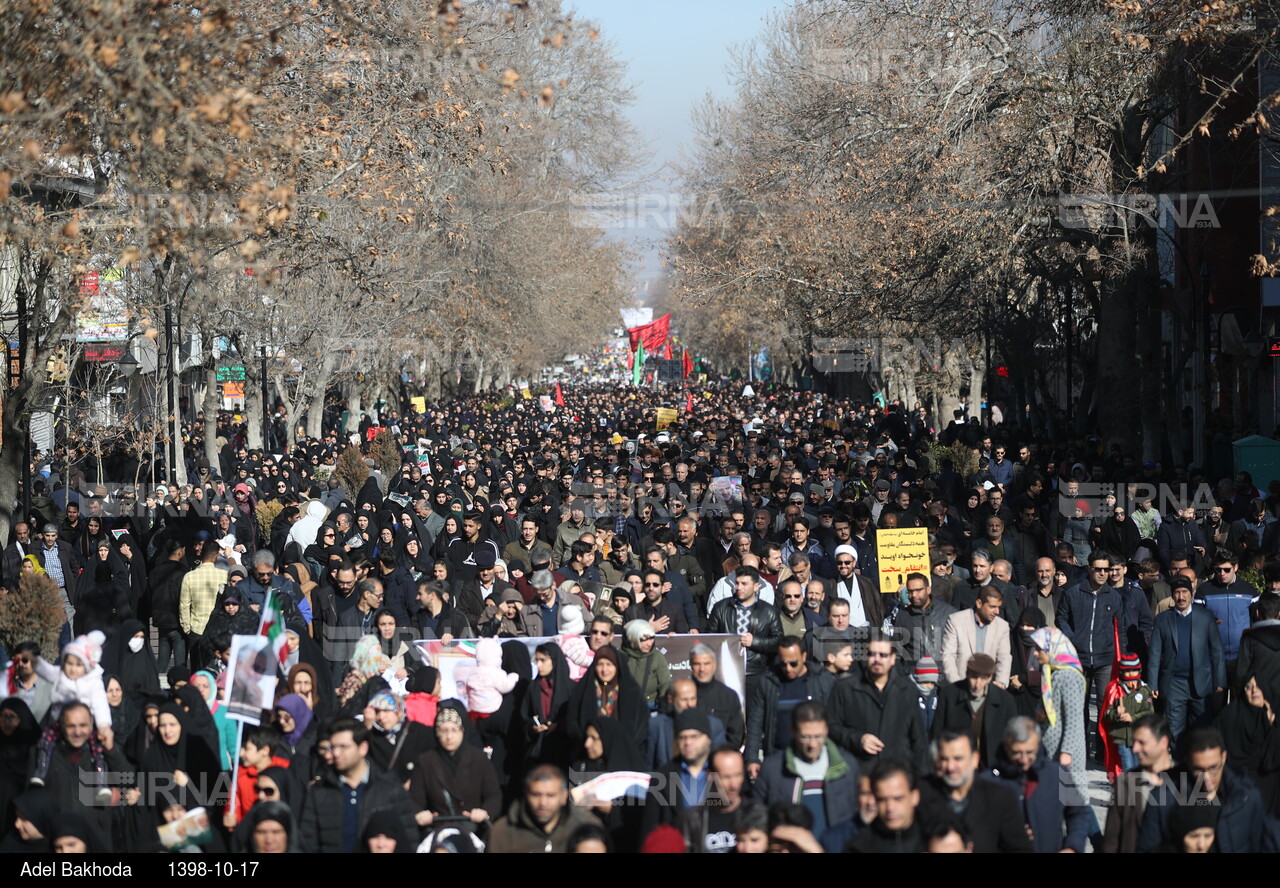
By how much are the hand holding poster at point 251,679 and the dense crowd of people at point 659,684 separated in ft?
0.18

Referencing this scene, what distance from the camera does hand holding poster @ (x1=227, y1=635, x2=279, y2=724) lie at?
8.36 metres

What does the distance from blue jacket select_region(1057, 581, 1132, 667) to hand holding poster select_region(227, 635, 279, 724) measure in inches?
214

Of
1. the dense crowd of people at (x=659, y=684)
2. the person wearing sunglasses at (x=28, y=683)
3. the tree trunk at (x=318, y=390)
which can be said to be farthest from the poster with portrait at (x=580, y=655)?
the tree trunk at (x=318, y=390)

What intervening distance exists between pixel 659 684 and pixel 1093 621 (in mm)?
3378

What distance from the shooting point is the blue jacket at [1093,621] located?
36.2 feet

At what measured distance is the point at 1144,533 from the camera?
15.6m

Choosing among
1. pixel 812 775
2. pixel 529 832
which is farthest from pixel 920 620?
pixel 529 832

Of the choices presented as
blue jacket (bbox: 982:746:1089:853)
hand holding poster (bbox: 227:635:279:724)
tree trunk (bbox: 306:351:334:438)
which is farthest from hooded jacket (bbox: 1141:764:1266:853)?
tree trunk (bbox: 306:351:334:438)

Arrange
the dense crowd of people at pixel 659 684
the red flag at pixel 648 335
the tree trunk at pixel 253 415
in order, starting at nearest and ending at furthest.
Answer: the dense crowd of people at pixel 659 684 < the tree trunk at pixel 253 415 < the red flag at pixel 648 335

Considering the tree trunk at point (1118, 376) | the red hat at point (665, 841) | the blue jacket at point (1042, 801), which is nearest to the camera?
the red hat at point (665, 841)

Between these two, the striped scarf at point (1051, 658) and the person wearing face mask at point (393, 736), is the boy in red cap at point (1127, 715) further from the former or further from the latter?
the person wearing face mask at point (393, 736)

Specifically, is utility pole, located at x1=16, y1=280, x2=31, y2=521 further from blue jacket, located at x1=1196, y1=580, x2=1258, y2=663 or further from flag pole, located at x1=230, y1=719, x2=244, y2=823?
blue jacket, located at x1=1196, y1=580, x2=1258, y2=663
